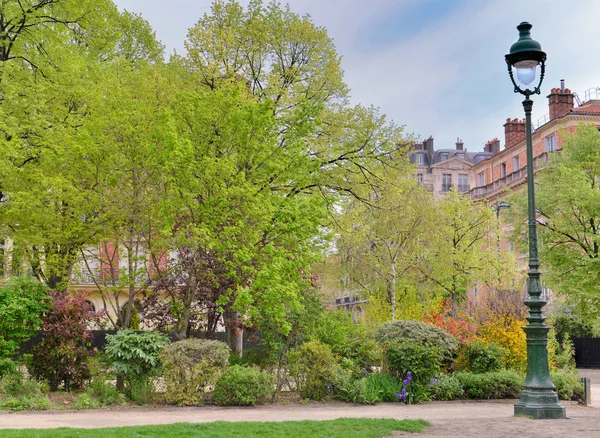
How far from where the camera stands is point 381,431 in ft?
32.7

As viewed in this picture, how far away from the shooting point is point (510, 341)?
679 inches

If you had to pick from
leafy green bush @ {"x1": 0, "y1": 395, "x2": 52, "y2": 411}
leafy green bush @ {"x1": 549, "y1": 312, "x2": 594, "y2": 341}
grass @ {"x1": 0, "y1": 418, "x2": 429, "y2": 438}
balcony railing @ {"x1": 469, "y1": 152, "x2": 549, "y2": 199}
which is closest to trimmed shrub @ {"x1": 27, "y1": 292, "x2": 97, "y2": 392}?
leafy green bush @ {"x1": 0, "y1": 395, "x2": 52, "y2": 411}

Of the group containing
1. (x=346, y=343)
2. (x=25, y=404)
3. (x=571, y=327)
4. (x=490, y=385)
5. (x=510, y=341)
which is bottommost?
(x=25, y=404)

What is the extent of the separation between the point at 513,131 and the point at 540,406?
44.0 m

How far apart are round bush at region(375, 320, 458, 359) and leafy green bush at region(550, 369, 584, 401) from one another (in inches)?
104

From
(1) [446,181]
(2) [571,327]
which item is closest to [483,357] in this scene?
(2) [571,327]

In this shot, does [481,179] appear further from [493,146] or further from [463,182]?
[493,146]

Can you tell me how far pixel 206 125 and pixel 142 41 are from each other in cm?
1288

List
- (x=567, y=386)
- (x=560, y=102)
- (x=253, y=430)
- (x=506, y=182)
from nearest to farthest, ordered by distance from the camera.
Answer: (x=253, y=430), (x=567, y=386), (x=560, y=102), (x=506, y=182)

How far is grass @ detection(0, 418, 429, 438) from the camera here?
9344 mm

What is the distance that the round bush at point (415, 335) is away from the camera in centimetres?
1535

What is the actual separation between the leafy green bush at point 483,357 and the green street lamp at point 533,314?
14.8 ft

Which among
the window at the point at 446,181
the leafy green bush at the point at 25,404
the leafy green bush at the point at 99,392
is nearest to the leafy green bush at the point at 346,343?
the leafy green bush at the point at 99,392

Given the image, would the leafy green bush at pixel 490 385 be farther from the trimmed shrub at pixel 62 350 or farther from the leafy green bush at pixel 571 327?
the leafy green bush at pixel 571 327
